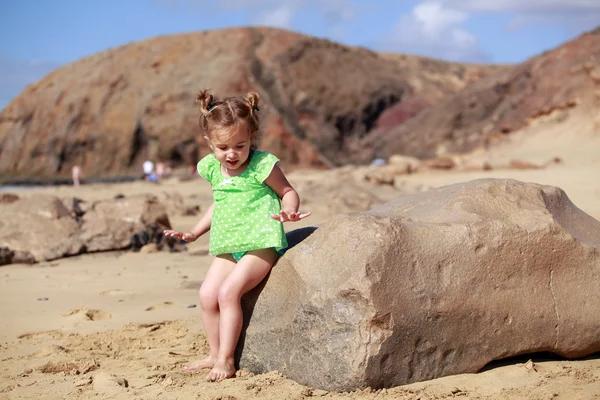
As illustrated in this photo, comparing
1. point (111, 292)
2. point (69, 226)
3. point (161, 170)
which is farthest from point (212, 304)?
point (161, 170)

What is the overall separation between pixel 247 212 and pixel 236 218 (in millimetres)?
62

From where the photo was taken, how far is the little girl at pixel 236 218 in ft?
11.5

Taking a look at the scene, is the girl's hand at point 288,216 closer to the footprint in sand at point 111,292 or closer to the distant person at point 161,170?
the footprint in sand at point 111,292

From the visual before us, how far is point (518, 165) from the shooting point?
15.2 m

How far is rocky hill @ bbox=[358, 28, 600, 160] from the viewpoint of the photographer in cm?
2005

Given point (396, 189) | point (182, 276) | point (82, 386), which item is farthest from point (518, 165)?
point (82, 386)

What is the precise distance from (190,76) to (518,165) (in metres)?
14.1

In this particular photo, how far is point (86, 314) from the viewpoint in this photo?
4.72 metres

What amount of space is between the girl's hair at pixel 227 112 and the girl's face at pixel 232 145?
3 centimetres

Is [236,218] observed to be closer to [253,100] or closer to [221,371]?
[253,100]

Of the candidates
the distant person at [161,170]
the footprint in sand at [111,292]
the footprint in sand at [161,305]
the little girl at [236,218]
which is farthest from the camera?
the distant person at [161,170]

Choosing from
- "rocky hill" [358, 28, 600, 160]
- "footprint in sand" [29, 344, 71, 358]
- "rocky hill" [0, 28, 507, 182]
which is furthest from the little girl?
"rocky hill" [0, 28, 507, 182]

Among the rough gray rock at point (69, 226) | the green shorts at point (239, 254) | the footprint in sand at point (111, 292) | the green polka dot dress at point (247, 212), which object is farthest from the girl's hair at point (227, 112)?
the rough gray rock at point (69, 226)

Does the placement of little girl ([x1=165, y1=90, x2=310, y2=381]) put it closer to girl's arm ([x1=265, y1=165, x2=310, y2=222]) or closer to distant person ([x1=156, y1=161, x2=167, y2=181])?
girl's arm ([x1=265, y1=165, x2=310, y2=222])
